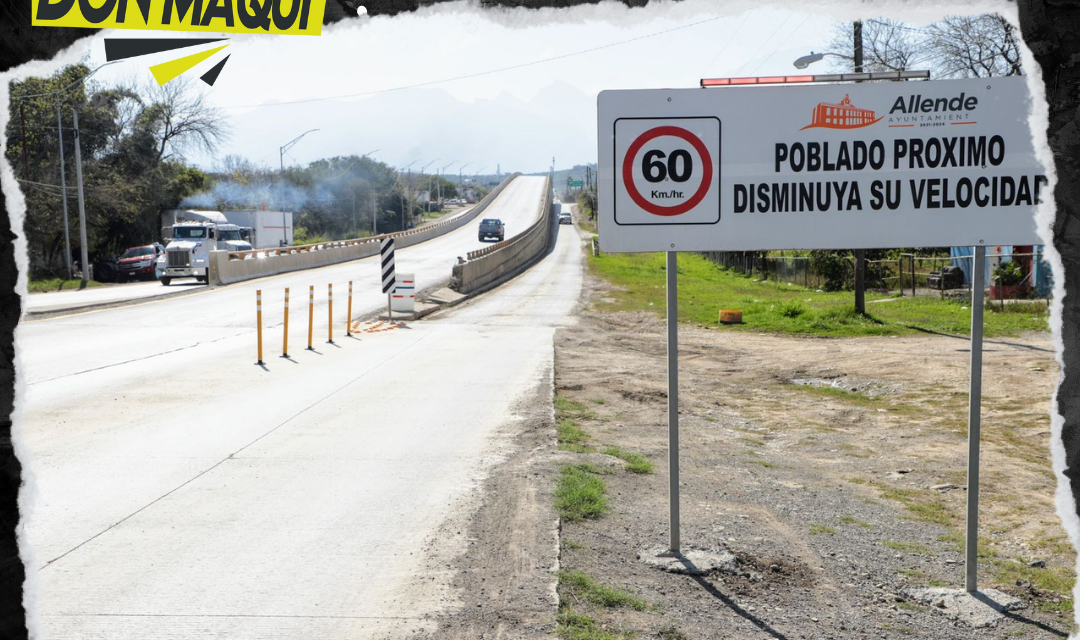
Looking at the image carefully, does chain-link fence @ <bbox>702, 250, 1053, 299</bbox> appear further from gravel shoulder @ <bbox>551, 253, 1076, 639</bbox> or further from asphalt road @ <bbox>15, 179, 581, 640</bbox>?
asphalt road @ <bbox>15, 179, 581, 640</bbox>

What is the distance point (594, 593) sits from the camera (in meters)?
5.32

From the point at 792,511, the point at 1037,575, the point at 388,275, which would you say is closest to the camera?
the point at 1037,575

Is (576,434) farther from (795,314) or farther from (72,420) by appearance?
(795,314)

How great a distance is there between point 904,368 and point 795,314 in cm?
986

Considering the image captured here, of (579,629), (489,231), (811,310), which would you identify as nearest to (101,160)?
(489,231)

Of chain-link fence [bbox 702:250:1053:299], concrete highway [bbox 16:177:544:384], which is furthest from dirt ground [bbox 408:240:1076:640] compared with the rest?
chain-link fence [bbox 702:250:1053:299]

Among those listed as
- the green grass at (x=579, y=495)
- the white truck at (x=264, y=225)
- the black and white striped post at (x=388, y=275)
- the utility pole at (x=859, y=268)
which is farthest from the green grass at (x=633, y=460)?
the white truck at (x=264, y=225)

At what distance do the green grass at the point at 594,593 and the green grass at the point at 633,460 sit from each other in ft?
10.8

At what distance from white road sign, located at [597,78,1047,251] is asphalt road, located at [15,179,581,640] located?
2.59 m

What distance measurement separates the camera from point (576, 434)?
34.4 ft

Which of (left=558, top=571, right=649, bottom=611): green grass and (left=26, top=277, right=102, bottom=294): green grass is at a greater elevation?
(left=26, top=277, right=102, bottom=294): green grass

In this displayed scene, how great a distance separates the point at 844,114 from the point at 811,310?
23.6 meters

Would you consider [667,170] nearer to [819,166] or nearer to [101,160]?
[819,166]

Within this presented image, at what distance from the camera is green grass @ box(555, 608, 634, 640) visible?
4.68m
